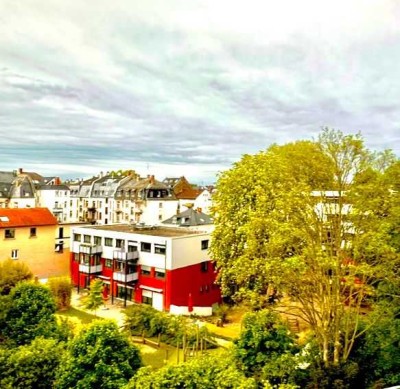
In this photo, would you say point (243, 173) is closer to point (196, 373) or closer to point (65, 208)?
point (196, 373)

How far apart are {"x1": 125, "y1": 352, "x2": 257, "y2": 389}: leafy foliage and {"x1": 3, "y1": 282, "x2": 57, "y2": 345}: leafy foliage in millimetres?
8671

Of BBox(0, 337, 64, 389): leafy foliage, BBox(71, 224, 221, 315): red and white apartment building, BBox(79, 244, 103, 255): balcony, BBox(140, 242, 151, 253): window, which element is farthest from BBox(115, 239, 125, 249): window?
BBox(0, 337, 64, 389): leafy foliage

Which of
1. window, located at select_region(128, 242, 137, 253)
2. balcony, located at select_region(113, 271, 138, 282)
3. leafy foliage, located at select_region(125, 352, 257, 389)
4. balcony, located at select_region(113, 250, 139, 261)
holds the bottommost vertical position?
balcony, located at select_region(113, 271, 138, 282)

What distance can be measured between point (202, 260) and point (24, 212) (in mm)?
18780

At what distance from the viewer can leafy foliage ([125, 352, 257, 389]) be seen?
11.4m

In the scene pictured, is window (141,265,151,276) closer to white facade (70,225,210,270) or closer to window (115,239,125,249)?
white facade (70,225,210,270)

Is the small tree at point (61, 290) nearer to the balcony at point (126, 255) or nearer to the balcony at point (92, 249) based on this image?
the balcony at point (126, 255)

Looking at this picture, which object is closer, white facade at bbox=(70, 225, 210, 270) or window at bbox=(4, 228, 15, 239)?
Answer: white facade at bbox=(70, 225, 210, 270)

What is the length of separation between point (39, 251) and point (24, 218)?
3.59 m

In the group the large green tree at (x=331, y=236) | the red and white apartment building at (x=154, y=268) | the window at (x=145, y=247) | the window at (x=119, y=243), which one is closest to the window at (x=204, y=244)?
the red and white apartment building at (x=154, y=268)

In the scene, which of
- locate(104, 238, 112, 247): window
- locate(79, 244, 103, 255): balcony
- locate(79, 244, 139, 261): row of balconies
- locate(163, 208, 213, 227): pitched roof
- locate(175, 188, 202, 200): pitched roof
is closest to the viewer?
Result: locate(79, 244, 139, 261): row of balconies

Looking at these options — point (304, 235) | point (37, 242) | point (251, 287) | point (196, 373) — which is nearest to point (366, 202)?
point (304, 235)

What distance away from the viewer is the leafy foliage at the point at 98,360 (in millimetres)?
12961

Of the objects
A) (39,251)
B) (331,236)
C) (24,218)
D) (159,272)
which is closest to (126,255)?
(159,272)
